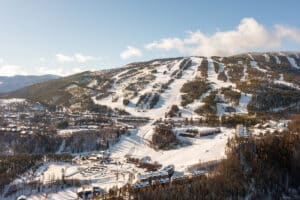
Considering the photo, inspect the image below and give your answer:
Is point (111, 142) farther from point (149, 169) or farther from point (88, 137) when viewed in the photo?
point (149, 169)

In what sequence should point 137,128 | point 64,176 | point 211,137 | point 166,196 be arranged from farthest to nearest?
point 137,128
point 211,137
point 64,176
point 166,196

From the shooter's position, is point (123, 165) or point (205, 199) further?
point (123, 165)

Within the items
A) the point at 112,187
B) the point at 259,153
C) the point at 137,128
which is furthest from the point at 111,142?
the point at 259,153

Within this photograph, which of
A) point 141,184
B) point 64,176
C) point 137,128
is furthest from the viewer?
point 137,128

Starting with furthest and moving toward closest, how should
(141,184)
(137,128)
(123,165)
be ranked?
(137,128) → (123,165) → (141,184)

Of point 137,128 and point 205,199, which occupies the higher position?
point 137,128

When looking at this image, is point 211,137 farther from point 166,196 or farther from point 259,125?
point 166,196

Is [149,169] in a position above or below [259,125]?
below

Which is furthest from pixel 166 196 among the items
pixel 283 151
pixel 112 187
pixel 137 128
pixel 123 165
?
pixel 137 128

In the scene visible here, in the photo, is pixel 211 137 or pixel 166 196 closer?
pixel 166 196
